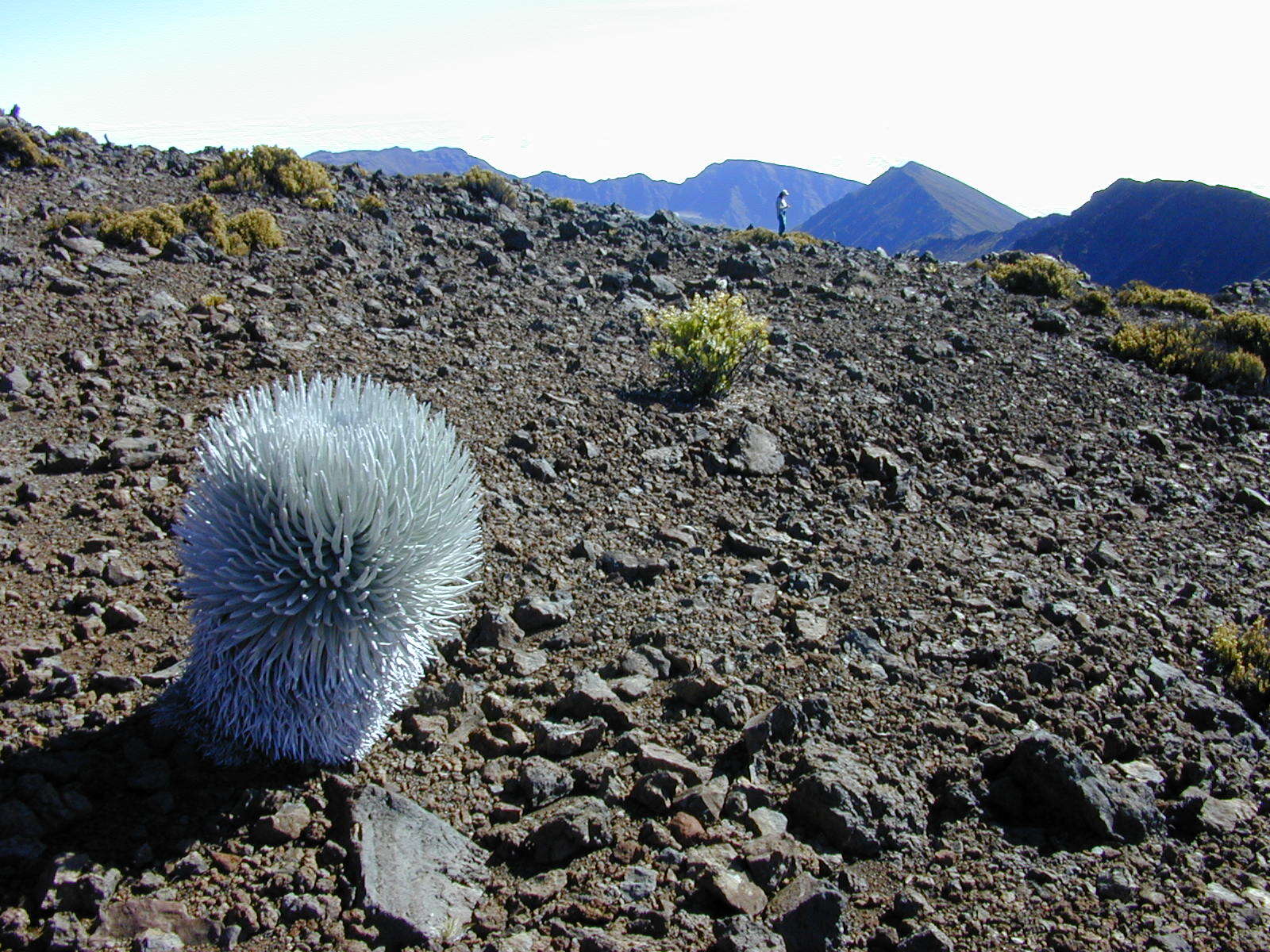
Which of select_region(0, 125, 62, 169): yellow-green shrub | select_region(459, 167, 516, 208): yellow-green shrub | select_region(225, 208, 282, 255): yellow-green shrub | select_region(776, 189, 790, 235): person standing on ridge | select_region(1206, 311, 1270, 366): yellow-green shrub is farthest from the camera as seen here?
select_region(776, 189, 790, 235): person standing on ridge

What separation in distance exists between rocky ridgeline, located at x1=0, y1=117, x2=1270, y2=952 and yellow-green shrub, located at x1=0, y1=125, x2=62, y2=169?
340cm

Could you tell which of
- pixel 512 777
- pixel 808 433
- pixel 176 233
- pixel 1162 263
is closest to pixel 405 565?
pixel 512 777

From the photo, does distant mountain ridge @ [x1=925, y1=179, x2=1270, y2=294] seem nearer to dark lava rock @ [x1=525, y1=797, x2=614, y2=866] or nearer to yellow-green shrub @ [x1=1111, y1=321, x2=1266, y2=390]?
yellow-green shrub @ [x1=1111, y1=321, x2=1266, y2=390]

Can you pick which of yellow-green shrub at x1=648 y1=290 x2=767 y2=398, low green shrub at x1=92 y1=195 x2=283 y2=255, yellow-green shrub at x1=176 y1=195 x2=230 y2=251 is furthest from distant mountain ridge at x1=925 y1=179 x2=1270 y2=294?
yellow-green shrub at x1=176 y1=195 x2=230 y2=251

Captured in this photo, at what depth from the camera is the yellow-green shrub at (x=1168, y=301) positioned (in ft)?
39.2

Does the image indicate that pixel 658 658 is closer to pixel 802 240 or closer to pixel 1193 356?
pixel 1193 356

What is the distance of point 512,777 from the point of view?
9.09ft

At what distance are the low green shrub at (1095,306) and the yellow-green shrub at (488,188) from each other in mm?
8019

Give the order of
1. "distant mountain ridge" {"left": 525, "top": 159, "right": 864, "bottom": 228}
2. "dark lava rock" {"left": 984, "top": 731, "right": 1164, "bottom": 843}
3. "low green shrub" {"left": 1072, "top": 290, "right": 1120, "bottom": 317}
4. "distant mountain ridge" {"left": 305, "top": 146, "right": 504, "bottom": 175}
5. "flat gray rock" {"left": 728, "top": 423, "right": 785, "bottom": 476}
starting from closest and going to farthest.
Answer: "dark lava rock" {"left": 984, "top": 731, "right": 1164, "bottom": 843}
"flat gray rock" {"left": 728, "top": 423, "right": 785, "bottom": 476}
"low green shrub" {"left": 1072, "top": 290, "right": 1120, "bottom": 317}
"distant mountain ridge" {"left": 305, "top": 146, "right": 504, "bottom": 175}
"distant mountain ridge" {"left": 525, "top": 159, "right": 864, "bottom": 228}

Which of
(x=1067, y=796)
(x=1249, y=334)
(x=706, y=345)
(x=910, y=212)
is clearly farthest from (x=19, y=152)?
(x=910, y=212)

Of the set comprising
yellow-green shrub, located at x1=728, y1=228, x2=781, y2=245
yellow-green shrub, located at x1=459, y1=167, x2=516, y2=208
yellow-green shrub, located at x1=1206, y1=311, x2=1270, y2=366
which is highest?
yellow-green shrub, located at x1=459, y1=167, x2=516, y2=208

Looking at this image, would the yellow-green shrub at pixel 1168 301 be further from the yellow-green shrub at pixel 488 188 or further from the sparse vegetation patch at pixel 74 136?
the sparse vegetation patch at pixel 74 136

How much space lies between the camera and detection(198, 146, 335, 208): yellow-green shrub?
34.0 feet

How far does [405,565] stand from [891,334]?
24.2 feet
